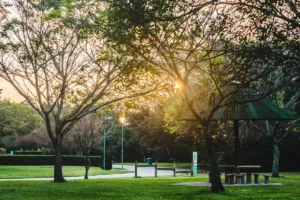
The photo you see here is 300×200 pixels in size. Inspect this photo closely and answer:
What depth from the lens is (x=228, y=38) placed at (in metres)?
12.7

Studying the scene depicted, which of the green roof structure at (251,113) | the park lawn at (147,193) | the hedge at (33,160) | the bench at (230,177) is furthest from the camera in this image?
the hedge at (33,160)

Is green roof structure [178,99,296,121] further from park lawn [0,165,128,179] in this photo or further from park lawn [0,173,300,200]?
park lawn [0,165,128,179]

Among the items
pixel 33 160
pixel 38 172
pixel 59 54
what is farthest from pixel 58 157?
pixel 33 160

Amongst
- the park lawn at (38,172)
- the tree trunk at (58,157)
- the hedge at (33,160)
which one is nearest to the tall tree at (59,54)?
the tree trunk at (58,157)

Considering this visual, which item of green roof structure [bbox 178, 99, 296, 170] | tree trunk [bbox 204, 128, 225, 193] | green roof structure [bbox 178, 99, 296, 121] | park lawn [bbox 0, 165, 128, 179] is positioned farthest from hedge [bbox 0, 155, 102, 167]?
tree trunk [bbox 204, 128, 225, 193]

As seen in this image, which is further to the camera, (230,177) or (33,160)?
(33,160)

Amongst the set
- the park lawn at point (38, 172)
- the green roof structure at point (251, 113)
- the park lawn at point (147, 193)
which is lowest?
the park lawn at point (38, 172)

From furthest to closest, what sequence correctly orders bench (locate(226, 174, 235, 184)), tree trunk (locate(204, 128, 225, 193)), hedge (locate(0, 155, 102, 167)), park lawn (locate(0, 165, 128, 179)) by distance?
hedge (locate(0, 155, 102, 167))
park lawn (locate(0, 165, 128, 179))
bench (locate(226, 174, 235, 184))
tree trunk (locate(204, 128, 225, 193))

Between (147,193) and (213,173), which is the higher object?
(213,173)

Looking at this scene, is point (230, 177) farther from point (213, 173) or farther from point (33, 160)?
point (33, 160)

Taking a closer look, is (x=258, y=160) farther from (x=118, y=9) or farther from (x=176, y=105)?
(x=118, y=9)

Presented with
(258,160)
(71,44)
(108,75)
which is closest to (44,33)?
(71,44)

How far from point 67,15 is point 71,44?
224cm

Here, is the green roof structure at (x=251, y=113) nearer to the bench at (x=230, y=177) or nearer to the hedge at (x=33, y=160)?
the bench at (x=230, y=177)
